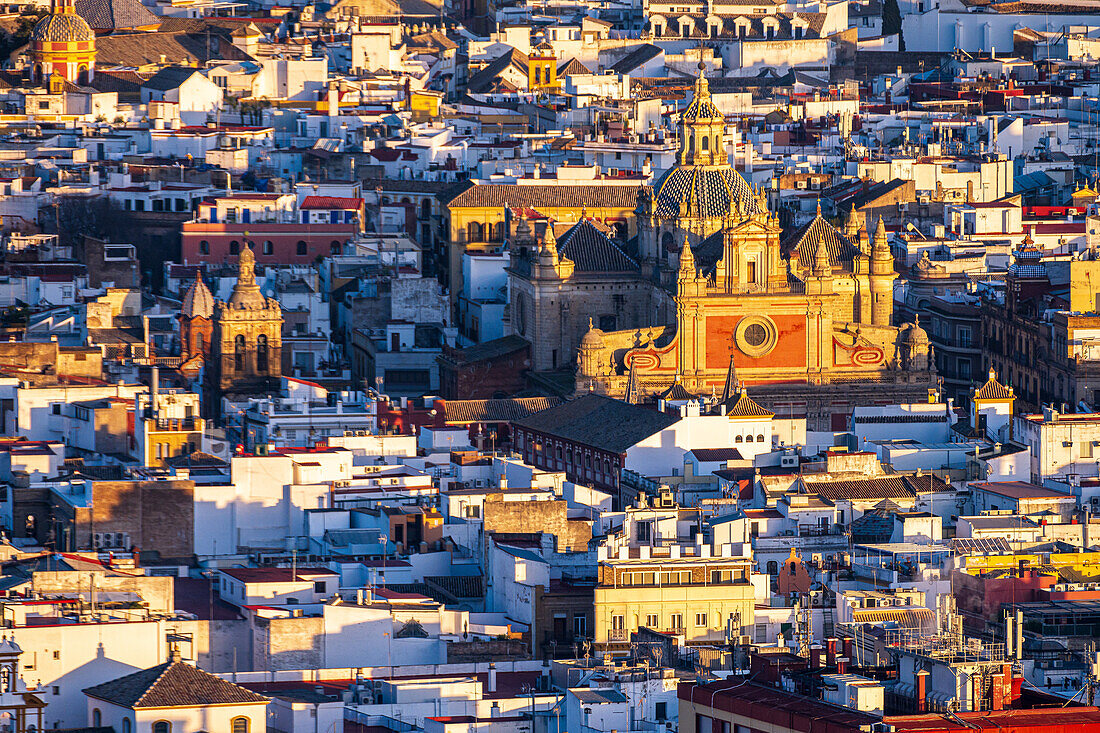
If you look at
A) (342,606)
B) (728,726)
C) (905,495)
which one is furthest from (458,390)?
(728,726)

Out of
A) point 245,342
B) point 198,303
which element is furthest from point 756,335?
point 198,303

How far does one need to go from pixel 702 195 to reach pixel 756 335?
34.0 feet

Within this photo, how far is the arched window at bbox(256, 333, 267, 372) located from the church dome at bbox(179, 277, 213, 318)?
10.1 feet

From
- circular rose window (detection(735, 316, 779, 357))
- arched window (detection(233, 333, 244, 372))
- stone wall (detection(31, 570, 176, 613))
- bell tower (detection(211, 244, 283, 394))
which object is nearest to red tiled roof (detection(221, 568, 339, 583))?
stone wall (detection(31, 570, 176, 613))

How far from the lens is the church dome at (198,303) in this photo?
134625mm

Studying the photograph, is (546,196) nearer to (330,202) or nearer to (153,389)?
(330,202)

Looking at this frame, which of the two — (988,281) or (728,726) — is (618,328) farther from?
(728,726)

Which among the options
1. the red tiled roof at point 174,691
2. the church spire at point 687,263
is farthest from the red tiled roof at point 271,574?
→ the church spire at point 687,263

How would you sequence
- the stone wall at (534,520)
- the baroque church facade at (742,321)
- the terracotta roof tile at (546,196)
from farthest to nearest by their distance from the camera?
1. the terracotta roof tile at (546,196)
2. the baroque church facade at (742,321)
3. the stone wall at (534,520)

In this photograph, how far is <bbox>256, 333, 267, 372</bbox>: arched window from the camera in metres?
132

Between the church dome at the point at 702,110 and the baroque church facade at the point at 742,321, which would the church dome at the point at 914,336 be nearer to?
the baroque church facade at the point at 742,321

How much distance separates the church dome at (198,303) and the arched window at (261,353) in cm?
308

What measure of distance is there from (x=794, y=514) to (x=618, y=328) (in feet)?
127

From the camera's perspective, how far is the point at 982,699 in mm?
67688
